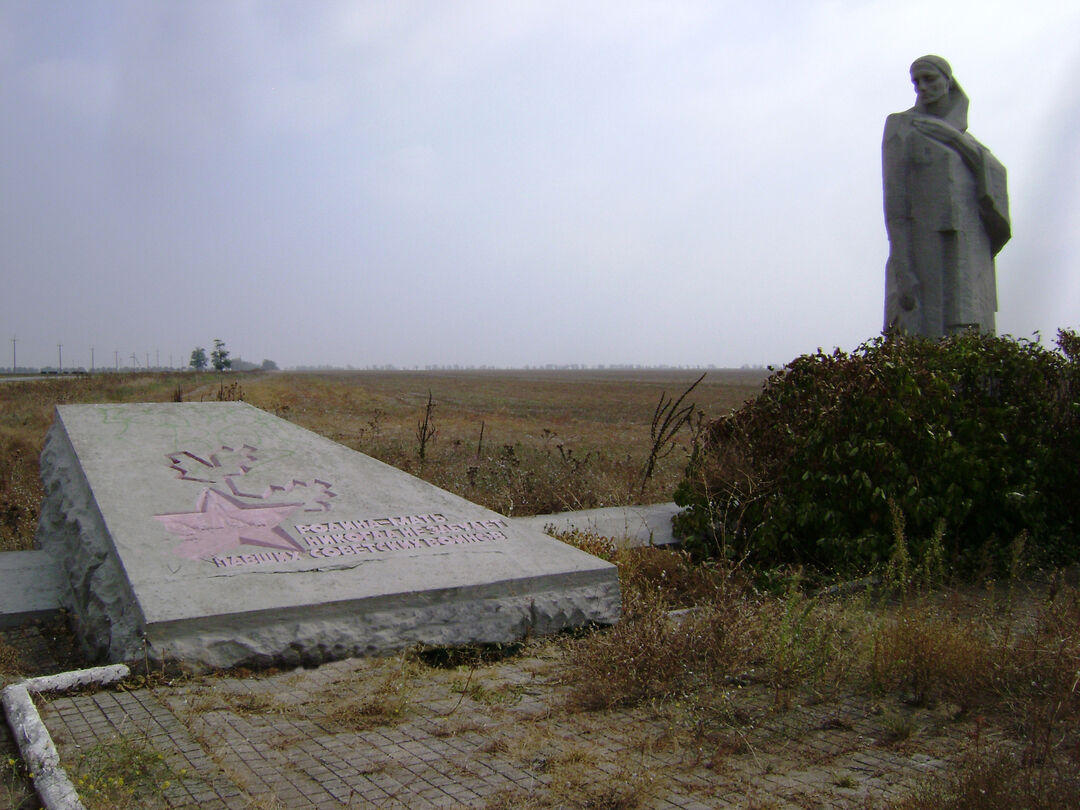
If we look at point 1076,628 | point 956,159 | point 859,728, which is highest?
point 956,159

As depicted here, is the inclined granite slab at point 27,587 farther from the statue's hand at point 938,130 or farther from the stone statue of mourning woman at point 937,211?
the statue's hand at point 938,130

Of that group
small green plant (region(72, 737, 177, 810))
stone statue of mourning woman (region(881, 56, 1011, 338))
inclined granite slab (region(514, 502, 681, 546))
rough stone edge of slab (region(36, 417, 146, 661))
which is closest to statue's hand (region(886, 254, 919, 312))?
stone statue of mourning woman (region(881, 56, 1011, 338))

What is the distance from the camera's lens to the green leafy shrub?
20.5 ft

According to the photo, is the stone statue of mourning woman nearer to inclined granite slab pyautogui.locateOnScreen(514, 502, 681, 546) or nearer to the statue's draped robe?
the statue's draped robe

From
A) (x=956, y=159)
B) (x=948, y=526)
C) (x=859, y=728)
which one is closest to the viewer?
(x=859, y=728)

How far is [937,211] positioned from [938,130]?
0.80 metres

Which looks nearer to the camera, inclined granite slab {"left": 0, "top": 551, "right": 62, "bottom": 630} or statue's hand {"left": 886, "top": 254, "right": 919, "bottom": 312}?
inclined granite slab {"left": 0, "top": 551, "right": 62, "bottom": 630}

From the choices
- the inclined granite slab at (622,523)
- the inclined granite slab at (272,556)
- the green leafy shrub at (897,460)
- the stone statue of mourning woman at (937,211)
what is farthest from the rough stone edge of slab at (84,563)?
the stone statue of mourning woman at (937,211)

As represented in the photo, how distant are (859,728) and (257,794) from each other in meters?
2.30

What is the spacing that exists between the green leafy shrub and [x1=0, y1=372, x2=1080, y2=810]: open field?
115 cm

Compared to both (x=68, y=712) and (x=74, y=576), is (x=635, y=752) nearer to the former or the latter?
(x=68, y=712)

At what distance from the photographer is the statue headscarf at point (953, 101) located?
8.98 m

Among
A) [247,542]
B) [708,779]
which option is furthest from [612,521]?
[708,779]

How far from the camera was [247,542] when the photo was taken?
4965mm
